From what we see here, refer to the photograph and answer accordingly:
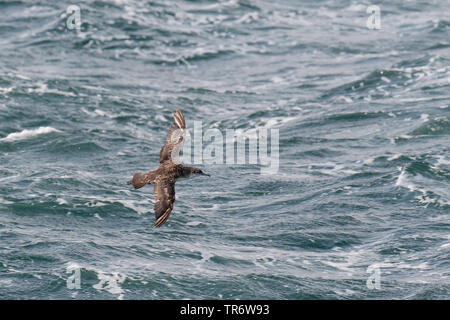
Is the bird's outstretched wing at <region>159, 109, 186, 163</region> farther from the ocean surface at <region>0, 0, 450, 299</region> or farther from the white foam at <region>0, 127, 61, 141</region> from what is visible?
the white foam at <region>0, 127, 61, 141</region>

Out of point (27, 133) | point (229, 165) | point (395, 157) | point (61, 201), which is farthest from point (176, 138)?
point (27, 133)

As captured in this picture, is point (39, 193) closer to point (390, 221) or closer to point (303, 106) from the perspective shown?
point (390, 221)

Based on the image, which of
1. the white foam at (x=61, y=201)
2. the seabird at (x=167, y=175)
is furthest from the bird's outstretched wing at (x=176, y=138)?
the white foam at (x=61, y=201)

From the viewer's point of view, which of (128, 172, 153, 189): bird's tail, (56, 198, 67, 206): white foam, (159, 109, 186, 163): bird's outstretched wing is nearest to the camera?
(128, 172, 153, 189): bird's tail

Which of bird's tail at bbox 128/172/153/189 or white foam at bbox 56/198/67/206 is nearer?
bird's tail at bbox 128/172/153/189

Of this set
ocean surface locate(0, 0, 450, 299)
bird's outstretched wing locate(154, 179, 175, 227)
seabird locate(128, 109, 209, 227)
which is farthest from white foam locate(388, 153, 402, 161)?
bird's outstretched wing locate(154, 179, 175, 227)
